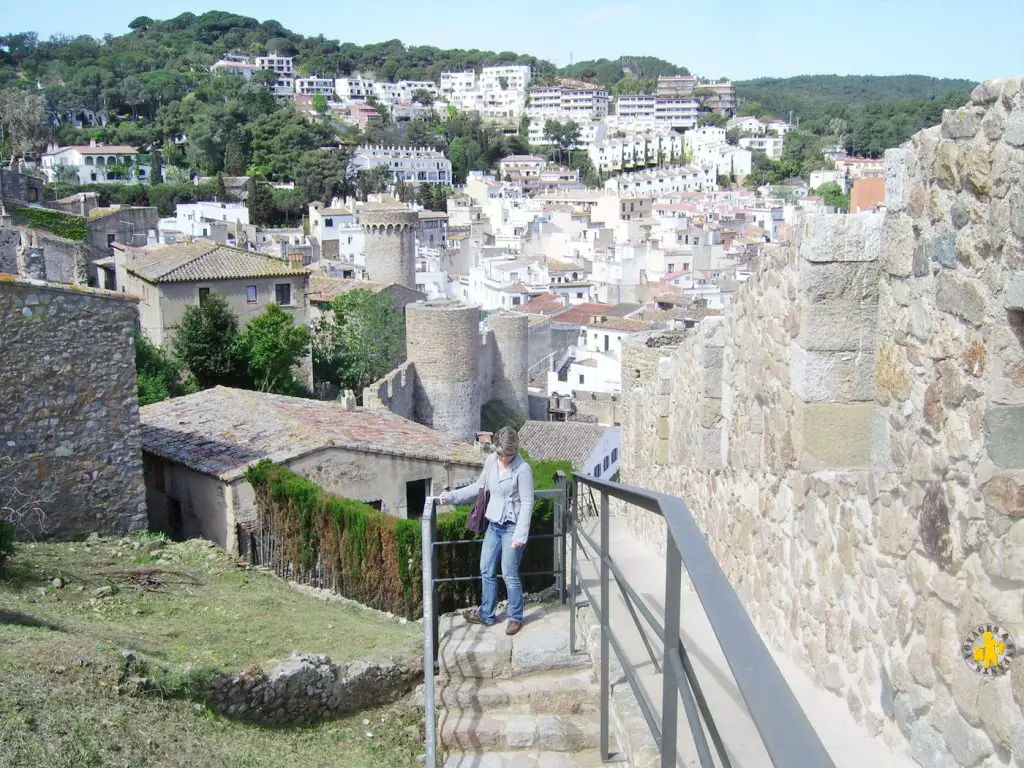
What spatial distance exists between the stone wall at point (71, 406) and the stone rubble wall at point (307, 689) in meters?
4.75

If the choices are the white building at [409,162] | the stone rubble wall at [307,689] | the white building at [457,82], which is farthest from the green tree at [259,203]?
the white building at [457,82]

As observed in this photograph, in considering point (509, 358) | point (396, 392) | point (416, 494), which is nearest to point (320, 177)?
point (509, 358)

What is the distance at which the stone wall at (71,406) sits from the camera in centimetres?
Answer: 926

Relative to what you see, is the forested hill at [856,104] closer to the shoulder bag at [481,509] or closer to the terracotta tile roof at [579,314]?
the terracotta tile roof at [579,314]

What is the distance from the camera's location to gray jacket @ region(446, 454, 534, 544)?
16.7 feet

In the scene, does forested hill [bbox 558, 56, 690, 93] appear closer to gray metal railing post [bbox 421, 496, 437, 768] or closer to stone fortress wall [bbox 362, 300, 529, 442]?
stone fortress wall [bbox 362, 300, 529, 442]

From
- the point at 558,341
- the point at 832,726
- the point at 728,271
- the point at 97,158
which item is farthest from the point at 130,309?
the point at 97,158

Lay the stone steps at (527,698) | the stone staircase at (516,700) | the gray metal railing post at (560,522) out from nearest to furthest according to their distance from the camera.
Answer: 1. the stone staircase at (516,700)
2. the stone steps at (527,698)
3. the gray metal railing post at (560,522)

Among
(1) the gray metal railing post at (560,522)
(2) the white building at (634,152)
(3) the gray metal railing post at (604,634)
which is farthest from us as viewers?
(2) the white building at (634,152)

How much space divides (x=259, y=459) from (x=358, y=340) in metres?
19.8

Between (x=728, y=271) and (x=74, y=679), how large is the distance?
182 feet

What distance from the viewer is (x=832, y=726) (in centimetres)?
359

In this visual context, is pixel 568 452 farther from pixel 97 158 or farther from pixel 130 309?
pixel 97 158

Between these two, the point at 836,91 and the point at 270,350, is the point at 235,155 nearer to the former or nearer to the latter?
the point at 270,350
